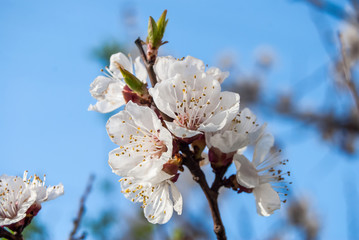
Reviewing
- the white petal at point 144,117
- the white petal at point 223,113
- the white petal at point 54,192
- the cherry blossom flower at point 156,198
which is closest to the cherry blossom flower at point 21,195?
the white petal at point 54,192

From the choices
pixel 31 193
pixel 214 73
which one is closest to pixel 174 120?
pixel 214 73

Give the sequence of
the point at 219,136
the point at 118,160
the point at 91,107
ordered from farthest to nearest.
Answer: the point at 91,107, the point at 118,160, the point at 219,136

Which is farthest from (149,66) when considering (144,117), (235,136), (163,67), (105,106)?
(235,136)

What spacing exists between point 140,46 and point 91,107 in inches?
15.1

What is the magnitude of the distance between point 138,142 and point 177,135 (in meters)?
0.25

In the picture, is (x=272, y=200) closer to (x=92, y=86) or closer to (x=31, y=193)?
(x=92, y=86)

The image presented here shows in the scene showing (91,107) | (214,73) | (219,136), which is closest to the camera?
(219,136)

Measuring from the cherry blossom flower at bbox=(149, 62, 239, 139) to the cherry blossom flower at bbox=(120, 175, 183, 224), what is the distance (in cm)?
26

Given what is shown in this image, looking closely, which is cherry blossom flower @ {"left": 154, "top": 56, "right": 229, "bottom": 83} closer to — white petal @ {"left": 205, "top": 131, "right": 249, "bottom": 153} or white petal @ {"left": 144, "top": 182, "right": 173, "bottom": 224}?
white petal @ {"left": 205, "top": 131, "right": 249, "bottom": 153}

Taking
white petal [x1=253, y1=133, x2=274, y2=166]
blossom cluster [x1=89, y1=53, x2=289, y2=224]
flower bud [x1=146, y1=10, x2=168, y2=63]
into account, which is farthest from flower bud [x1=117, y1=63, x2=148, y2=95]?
white petal [x1=253, y1=133, x2=274, y2=166]

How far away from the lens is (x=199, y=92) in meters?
1.39

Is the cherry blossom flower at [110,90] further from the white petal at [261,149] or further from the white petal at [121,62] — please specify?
the white petal at [261,149]

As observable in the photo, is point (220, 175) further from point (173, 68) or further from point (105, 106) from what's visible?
point (105, 106)

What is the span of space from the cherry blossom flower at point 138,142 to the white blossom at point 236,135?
0.51ft
